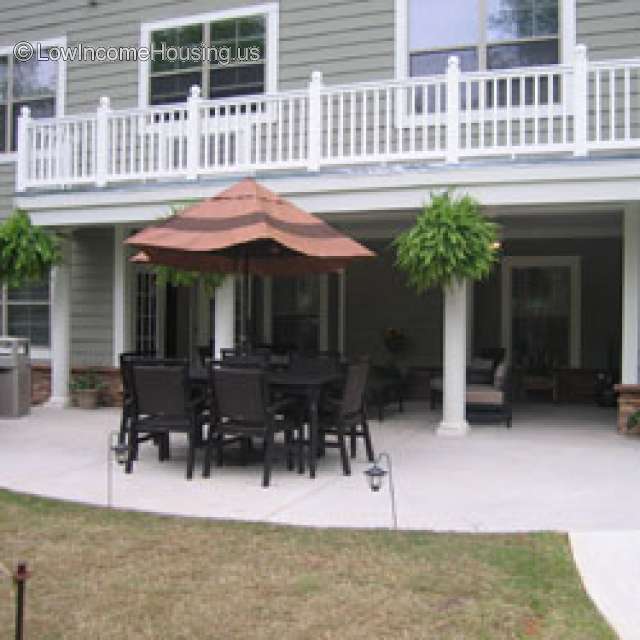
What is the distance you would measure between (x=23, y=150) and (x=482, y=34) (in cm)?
644

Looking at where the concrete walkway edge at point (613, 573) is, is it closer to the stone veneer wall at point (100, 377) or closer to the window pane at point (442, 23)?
the window pane at point (442, 23)

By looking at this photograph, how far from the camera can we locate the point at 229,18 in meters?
11.9

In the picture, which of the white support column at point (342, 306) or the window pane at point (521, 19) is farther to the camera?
the white support column at point (342, 306)

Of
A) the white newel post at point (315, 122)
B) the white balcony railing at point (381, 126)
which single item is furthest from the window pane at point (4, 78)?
the white newel post at point (315, 122)

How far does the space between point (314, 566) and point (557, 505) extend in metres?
2.34

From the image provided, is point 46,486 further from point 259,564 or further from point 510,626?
point 510,626

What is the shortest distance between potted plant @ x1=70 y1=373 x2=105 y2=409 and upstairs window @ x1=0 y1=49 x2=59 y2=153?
4.45 m

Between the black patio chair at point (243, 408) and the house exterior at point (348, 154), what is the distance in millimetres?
3219

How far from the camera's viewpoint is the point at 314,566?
455 cm

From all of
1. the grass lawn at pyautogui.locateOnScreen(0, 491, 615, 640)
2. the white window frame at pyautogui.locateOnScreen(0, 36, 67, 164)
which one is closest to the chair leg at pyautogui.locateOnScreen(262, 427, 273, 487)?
the grass lawn at pyautogui.locateOnScreen(0, 491, 615, 640)

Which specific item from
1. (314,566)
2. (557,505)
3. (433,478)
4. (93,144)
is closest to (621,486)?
(557,505)

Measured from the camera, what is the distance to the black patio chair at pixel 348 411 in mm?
7141

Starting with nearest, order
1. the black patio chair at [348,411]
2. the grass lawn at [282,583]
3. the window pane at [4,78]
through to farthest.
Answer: the grass lawn at [282,583], the black patio chair at [348,411], the window pane at [4,78]

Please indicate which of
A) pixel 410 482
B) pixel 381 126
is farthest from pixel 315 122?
pixel 410 482
